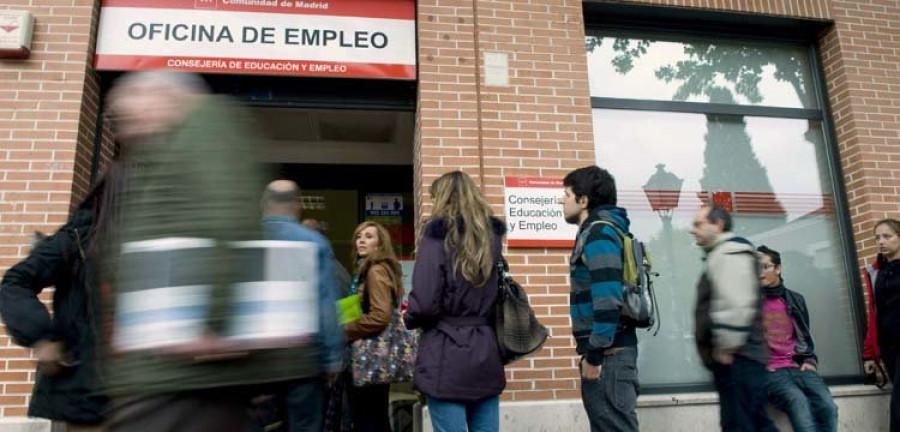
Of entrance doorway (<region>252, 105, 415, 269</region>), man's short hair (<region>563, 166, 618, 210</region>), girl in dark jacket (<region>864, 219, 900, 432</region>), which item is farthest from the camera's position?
entrance doorway (<region>252, 105, 415, 269</region>)

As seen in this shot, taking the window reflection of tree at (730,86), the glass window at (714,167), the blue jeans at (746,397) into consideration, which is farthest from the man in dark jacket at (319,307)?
the window reflection of tree at (730,86)

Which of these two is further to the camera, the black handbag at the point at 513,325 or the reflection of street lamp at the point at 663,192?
the reflection of street lamp at the point at 663,192

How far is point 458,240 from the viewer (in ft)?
10.4

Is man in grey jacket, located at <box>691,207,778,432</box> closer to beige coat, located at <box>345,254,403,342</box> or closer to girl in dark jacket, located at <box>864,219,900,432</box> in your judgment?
beige coat, located at <box>345,254,403,342</box>

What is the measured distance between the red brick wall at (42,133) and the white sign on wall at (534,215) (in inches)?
126

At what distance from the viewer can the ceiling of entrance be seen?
22.2 feet

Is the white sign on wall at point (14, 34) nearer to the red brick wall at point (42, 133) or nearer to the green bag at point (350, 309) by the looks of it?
the red brick wall at point (42, 133)

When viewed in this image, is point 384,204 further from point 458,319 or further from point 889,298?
point 889,298

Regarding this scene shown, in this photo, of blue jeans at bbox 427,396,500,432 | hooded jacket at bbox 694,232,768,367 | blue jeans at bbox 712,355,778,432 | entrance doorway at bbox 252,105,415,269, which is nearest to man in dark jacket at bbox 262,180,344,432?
blue jeans at bbox 427,396,500,432

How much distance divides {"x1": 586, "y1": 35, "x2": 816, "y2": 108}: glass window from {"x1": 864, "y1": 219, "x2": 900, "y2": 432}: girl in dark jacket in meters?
1.82

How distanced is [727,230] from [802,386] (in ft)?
6.41

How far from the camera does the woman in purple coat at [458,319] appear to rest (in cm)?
304

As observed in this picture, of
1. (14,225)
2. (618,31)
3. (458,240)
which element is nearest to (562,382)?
(458,240)

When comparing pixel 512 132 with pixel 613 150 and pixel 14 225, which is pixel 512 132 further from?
pixel 14 225
